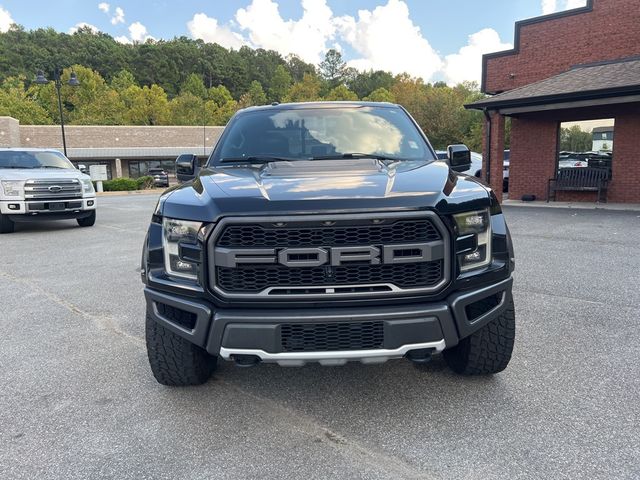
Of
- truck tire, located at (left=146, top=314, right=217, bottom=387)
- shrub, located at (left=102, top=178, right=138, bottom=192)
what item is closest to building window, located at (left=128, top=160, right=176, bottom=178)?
shrub, located at (left=102, top=178, right=138, bottom=192)

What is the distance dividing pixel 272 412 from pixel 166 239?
1.13 m

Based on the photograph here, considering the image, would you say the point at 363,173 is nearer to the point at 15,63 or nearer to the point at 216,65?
the point at 15,63

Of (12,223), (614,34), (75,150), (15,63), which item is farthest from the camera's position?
(15,63)

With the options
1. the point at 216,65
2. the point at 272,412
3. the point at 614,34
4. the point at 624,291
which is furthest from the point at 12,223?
the point at 216,65

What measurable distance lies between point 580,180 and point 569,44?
4163mm

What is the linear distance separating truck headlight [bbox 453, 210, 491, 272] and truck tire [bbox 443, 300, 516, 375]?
1.23 ft

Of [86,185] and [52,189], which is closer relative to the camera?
[52,189]

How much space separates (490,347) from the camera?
2.86m

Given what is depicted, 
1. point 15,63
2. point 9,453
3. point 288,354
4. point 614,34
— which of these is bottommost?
point 9,453

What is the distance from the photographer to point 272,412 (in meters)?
2.76

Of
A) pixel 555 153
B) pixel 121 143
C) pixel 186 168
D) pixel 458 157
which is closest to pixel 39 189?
pixel 186 168

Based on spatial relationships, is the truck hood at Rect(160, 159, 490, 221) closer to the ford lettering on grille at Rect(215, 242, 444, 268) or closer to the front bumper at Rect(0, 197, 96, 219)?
the ford lettering on grille at Rect(215, 242, 444, 268)

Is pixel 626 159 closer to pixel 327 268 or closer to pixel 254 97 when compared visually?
pixel 327 268

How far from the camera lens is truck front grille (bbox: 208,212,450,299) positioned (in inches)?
91.6
